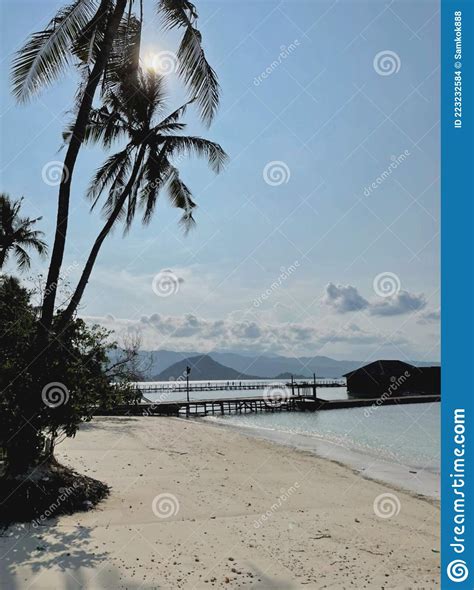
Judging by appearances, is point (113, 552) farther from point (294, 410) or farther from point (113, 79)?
point (294, 410)

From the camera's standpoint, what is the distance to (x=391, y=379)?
72438 millimetres

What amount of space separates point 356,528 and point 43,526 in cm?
566

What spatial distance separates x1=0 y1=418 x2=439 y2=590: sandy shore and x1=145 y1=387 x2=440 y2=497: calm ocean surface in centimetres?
492

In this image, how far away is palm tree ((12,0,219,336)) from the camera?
8.45 m

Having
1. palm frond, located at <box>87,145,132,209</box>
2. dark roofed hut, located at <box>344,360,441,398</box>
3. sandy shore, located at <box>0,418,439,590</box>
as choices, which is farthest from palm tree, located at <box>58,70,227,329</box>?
dark roofed hut, located at <box>344,360,441,398</box>

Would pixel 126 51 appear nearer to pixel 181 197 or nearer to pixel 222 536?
pixel 181 197

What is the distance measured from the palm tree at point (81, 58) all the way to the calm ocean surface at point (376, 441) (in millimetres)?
13316

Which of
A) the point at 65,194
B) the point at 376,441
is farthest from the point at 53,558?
the point at 376,441

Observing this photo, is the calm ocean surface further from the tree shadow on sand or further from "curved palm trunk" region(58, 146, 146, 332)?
"curved palm trunk" region(58, 146, 146, 332)

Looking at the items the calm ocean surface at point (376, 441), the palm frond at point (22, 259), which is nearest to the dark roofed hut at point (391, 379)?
the calm ocean surface at point (376, 441)

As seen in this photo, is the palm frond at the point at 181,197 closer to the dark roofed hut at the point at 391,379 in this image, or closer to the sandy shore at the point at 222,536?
the sandy shore at the point at 222,536

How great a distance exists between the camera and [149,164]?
13.9m

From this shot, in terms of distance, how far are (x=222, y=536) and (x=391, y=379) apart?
70200 mm
